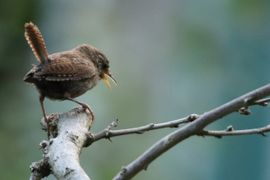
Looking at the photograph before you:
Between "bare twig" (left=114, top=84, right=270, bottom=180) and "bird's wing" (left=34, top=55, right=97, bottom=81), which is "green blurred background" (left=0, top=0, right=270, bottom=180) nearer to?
"bird's wing" (left=34, top=55, right=97, bottom=81)

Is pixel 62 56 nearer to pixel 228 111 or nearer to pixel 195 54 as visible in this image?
pixel 228 111

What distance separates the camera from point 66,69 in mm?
3127

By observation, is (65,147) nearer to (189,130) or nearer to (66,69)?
(189,130)

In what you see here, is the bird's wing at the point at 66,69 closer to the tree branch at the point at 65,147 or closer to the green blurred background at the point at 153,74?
the tree branch at the point at 65,147

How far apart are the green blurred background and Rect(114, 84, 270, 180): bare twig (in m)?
3.86

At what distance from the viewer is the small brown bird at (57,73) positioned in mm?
3041

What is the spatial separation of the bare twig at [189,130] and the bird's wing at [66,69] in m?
1.19

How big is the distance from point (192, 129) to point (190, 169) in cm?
565

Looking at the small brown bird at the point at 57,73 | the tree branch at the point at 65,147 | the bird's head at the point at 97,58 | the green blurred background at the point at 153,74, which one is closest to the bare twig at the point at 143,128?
the tree branch at the point at 65,147

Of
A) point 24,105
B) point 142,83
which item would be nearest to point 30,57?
point 24,105

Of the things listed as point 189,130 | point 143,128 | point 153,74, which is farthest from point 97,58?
point 153,74

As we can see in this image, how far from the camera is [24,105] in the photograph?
646cm

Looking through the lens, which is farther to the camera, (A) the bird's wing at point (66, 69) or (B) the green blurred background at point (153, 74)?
(B) the green blurred background at point (153, 74)

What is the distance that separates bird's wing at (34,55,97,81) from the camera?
305 cm
